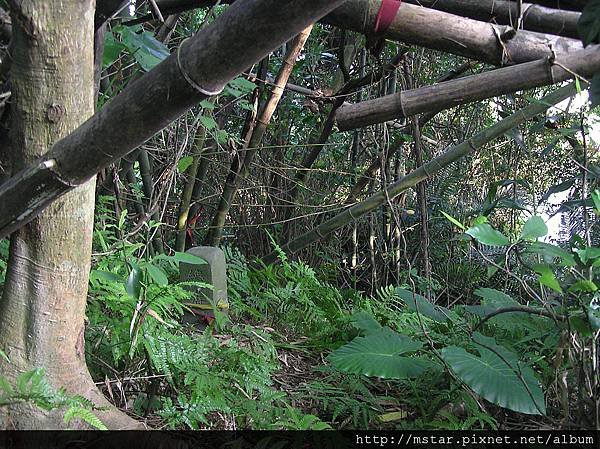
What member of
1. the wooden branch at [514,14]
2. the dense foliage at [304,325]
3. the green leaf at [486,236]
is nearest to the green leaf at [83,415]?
the dense foliage at [304,325]

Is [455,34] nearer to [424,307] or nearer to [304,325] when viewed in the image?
[424,307]

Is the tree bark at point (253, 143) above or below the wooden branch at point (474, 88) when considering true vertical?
above

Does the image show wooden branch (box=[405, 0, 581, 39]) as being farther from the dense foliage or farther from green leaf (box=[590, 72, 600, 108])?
green leaf (box=[590, 72, 600, 108])

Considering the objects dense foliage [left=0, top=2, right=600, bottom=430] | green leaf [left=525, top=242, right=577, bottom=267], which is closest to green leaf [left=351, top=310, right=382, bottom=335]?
dense foliage [left=0, top=2, right=600, bottom=430]

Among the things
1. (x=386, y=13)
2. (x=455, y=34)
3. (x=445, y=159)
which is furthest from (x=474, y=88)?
(x=445, y=159)

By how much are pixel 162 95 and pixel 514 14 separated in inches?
44.5

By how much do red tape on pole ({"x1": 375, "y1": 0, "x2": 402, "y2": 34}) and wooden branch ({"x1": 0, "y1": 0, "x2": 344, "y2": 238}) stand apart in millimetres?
667

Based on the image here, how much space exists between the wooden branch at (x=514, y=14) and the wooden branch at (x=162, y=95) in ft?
3.19

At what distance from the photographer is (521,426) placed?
182 cm

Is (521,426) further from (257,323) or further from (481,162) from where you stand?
(481,162)

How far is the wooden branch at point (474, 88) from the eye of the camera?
5.20ft

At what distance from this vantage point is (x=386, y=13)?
158 cm

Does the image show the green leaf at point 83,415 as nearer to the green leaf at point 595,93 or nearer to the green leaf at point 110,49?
the green leaf at point 110,49

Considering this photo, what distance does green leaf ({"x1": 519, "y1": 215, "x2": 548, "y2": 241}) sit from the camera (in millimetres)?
1704
